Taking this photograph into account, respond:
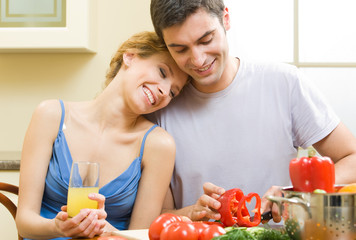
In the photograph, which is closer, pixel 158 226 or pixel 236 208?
pixel 158 226

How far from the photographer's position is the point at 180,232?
1086 millimetres

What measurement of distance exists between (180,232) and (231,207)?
35 cm

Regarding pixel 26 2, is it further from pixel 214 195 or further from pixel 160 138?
pixel 214 195

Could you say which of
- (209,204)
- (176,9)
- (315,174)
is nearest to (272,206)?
(209,204)

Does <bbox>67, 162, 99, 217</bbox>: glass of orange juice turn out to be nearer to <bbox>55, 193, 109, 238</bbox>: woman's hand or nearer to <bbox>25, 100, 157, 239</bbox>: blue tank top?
<bbox>55, 193, 109, 238</bbox>: woman's hand

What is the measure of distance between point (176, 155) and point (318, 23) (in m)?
1.54

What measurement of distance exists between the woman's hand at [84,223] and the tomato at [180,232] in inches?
12.0

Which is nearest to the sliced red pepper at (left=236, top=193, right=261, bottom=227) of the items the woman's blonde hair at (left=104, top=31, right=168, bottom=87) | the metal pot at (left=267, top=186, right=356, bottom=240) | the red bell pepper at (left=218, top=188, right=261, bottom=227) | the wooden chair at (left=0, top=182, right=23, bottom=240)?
the red bell pepper at (left=218, top=188, right=261, bottom=227)

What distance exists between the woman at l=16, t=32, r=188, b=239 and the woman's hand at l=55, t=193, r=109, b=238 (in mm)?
345

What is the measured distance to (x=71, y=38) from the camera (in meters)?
2.69

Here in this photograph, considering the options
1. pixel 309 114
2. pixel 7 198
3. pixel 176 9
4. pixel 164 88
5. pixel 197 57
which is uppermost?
pixel 176 9

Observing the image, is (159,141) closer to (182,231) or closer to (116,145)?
(116,145)

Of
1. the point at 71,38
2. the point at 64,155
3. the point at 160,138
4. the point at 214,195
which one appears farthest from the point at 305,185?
the point at 71,38

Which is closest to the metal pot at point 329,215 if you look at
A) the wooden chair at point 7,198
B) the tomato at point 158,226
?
the tomato at point 158,226
